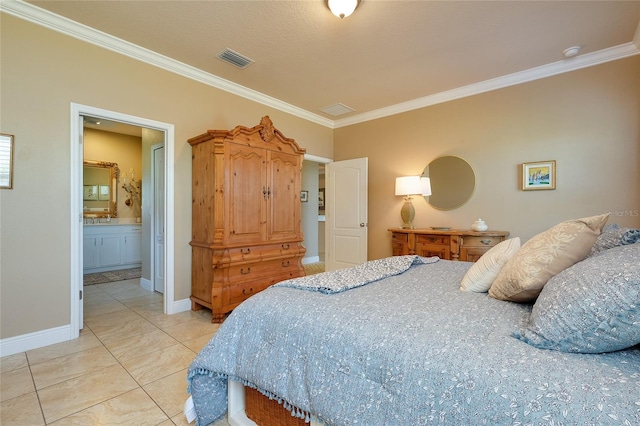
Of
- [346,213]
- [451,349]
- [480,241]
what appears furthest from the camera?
[346,213]

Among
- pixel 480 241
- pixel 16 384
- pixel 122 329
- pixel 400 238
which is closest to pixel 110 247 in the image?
pixel 122 329

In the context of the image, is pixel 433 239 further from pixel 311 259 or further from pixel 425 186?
pixel 311 259

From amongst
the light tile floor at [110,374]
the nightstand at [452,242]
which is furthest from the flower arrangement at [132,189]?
the nightstand at [452,242]

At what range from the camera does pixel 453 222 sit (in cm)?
391

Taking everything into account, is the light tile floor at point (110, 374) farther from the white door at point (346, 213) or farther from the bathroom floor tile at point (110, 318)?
the white door at point (346, 213)

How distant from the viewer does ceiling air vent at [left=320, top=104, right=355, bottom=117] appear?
444cm

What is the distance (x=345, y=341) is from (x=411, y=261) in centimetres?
123

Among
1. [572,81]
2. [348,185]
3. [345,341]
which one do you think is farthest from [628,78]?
[345,341]

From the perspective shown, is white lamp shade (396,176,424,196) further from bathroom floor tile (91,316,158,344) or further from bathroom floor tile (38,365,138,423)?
bathroom floor tile (38,365,138,423)

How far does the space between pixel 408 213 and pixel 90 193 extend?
5.79 meters

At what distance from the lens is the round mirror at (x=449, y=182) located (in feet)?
Result: 12.5

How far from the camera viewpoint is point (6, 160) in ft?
7.56

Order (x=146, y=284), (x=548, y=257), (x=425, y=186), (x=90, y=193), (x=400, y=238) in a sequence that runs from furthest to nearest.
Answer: (x=90, y=193)
(x=146, y=284)
(x=425, y=186)
(x=400, y=238)
(x=548, y=257)

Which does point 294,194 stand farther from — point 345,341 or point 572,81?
point 572,81
